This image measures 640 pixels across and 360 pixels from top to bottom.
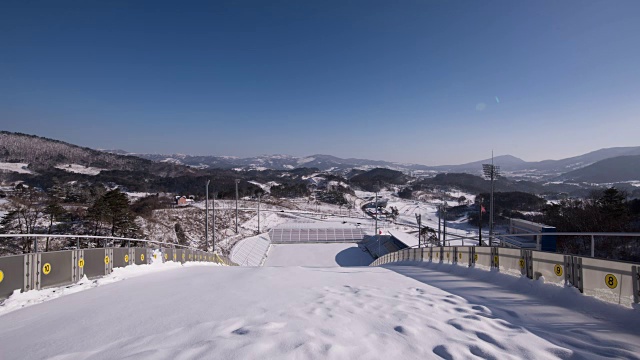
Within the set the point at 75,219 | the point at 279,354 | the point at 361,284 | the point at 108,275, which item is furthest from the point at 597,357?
the point at 75,219

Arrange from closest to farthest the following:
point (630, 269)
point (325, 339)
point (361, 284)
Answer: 1. point (325, 339)
2. point (630, 269)
3. point (361, 284)

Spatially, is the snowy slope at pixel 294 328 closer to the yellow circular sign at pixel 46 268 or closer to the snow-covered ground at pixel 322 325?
the snow-covered ground at pixel 322 325

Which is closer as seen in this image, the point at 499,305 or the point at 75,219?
the point at 499,305

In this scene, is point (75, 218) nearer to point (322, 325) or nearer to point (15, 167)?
point (322, 325)

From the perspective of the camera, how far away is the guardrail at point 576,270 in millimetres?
4578

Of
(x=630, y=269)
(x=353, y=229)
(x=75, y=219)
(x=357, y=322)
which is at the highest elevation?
(x=630, y=269)

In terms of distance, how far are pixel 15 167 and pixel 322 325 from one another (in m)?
180

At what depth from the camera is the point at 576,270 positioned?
545 cm

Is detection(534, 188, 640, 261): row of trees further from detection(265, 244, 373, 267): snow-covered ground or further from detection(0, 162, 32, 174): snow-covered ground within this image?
detection(0, 162, 32, 174): snow-covered ground

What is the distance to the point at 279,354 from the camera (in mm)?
3146

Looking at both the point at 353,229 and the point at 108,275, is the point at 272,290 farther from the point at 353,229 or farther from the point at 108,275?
the point at 353,229

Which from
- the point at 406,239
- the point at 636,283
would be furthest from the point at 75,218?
the point at 636,283

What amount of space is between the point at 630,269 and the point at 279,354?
5.40m

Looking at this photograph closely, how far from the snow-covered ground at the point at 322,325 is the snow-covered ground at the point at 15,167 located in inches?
6446
